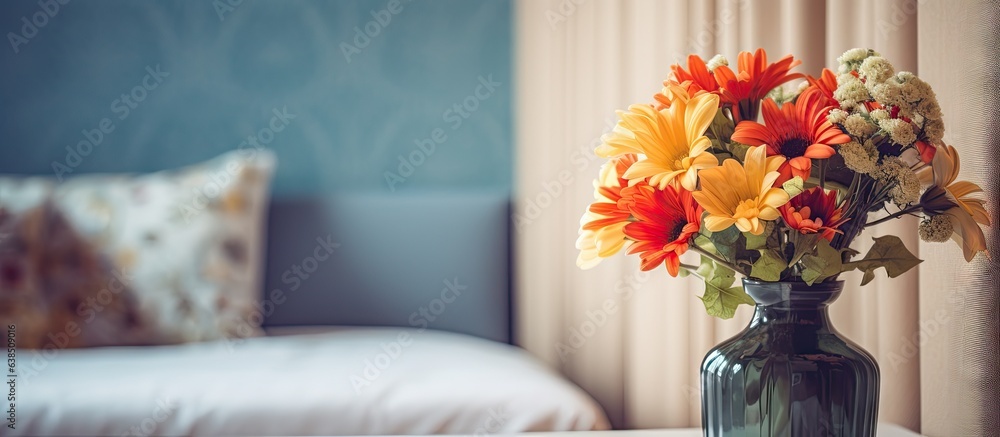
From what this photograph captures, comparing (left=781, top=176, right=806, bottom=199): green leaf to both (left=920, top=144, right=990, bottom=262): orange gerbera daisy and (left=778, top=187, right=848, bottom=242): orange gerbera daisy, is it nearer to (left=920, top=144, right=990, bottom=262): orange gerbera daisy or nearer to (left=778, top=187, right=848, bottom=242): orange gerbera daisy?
(left=778, top=187, right=848, bottom=242): orange gerbera daisy

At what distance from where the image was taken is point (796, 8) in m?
0.97

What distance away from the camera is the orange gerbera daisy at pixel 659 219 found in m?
0.56

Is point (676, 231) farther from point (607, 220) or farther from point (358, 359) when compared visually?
point (358, 359)

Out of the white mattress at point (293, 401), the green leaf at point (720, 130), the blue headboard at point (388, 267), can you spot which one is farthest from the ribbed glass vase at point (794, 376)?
the blue headboard at point (388, 267)

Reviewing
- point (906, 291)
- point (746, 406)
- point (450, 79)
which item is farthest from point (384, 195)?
point (746, 406)

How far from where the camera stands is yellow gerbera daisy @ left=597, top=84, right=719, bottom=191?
0.55m

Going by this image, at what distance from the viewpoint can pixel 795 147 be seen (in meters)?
0.56

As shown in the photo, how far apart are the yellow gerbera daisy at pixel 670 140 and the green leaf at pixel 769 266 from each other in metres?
0.08

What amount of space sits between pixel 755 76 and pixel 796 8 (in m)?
0.45

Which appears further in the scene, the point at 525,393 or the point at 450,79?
the point at 450,79

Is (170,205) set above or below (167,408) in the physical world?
above

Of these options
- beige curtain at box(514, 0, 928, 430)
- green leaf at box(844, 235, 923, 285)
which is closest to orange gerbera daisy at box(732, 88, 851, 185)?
green leaf at box(844, 235, 923, 285)

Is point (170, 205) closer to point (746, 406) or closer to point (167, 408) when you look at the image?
point (167, 408)

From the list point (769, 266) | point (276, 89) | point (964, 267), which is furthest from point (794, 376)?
point (276, 89)
